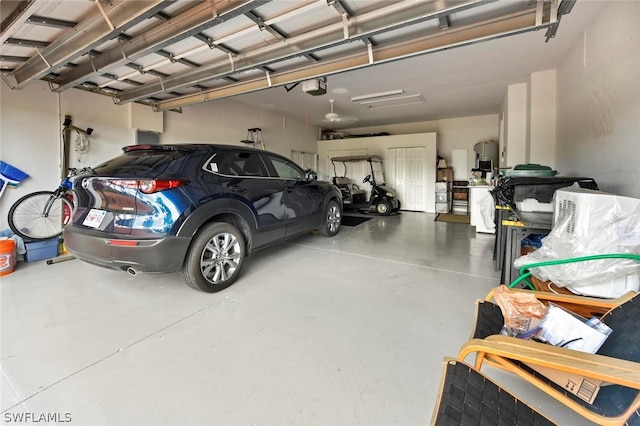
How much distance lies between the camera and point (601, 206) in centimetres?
159

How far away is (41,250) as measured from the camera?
364 centimetres

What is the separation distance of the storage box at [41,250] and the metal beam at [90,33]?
207cm

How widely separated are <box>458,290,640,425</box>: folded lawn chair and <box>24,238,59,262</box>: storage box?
5.06 metres

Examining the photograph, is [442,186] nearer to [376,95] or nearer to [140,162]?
[376,95]

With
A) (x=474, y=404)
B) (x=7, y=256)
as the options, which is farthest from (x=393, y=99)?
(x=7, y=256)

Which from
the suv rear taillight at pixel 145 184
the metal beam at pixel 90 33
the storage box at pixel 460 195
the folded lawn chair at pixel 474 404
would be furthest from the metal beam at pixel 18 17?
the storage box at pixel 460 195

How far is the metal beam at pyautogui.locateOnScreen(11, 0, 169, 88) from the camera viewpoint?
7.11 feet

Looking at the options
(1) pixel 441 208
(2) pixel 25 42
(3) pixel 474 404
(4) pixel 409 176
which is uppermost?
(2) pixel 25 42

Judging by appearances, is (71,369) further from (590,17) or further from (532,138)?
(532,138)

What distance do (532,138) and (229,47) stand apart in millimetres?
5358

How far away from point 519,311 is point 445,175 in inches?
316

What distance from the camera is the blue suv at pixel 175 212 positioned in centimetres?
220

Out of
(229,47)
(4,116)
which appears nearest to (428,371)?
(229,47)

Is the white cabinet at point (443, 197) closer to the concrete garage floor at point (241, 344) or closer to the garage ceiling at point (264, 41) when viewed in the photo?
the garage ceiling at point (264, 41)
